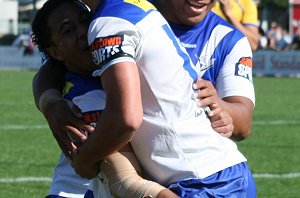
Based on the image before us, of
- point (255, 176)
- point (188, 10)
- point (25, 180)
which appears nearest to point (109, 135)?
point (188, 10)

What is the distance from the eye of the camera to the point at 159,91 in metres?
3.47

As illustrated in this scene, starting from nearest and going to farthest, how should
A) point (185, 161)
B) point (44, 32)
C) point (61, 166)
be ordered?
point (185, 161) → point (44, 32) → point (61, 166)

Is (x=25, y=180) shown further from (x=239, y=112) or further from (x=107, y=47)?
(x=107, y=47)

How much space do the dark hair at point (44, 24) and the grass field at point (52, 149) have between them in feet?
14.5

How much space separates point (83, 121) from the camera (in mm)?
3766

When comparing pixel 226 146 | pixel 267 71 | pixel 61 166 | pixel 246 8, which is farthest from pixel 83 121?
pixel 267 71

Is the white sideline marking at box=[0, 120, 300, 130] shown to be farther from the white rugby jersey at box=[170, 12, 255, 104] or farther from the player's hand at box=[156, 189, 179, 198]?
the player's hand at box=[156, 189, 179, 198]

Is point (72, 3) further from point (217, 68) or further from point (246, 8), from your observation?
point (246, 8)

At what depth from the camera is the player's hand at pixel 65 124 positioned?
376 centimetres

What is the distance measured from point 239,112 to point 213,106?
36 centimetres

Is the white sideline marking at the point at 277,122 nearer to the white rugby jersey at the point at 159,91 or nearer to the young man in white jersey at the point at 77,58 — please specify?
the young man in white jersey at the point at 77,58

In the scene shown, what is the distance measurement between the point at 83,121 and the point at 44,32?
0.50 m

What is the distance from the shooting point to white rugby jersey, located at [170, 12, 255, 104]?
4375mm

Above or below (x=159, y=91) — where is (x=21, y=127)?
below
